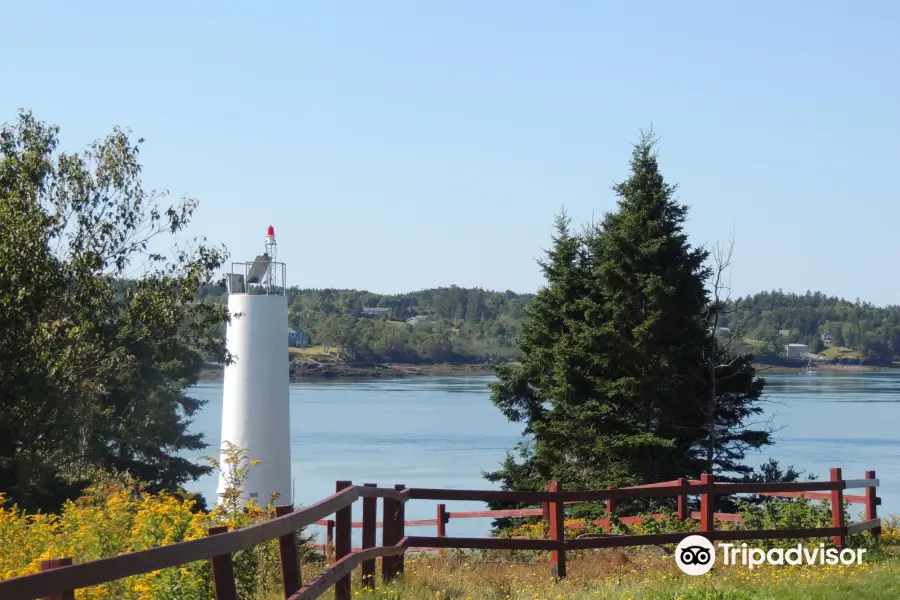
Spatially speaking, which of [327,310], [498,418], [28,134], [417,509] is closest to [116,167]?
[28,134]

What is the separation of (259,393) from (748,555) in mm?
13436

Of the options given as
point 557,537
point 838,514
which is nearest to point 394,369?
point 838,514

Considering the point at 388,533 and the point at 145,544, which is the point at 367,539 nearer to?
the point at 388,533

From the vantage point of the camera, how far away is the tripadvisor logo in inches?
453

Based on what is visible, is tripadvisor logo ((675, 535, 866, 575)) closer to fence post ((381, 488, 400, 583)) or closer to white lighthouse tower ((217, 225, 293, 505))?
fence post ((381, 488, 400, 583))

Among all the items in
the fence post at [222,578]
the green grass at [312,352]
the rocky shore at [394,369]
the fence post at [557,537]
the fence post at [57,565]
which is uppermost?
the fence post at [57,565]

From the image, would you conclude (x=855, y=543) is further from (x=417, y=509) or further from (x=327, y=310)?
(x=327, y=310)

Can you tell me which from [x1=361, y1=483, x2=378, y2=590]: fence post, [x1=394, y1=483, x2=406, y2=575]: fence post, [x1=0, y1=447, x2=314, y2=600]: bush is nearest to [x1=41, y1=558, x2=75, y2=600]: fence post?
[x1=0, y1=447, x2=314, y2=600]: bush

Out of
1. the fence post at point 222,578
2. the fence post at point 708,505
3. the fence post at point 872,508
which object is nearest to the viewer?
the fence post at point 222,578

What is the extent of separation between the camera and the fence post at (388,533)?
919cm

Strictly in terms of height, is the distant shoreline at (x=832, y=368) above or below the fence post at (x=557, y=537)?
below

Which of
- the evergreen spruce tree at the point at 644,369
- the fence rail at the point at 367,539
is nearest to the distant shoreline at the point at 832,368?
the evergreen spruce tree at the point at 644,369

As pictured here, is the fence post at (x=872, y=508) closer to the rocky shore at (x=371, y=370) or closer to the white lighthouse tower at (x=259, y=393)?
the white lighthouse tower at (x=259, y=393)

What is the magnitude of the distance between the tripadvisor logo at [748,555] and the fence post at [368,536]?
4005 millimetres
